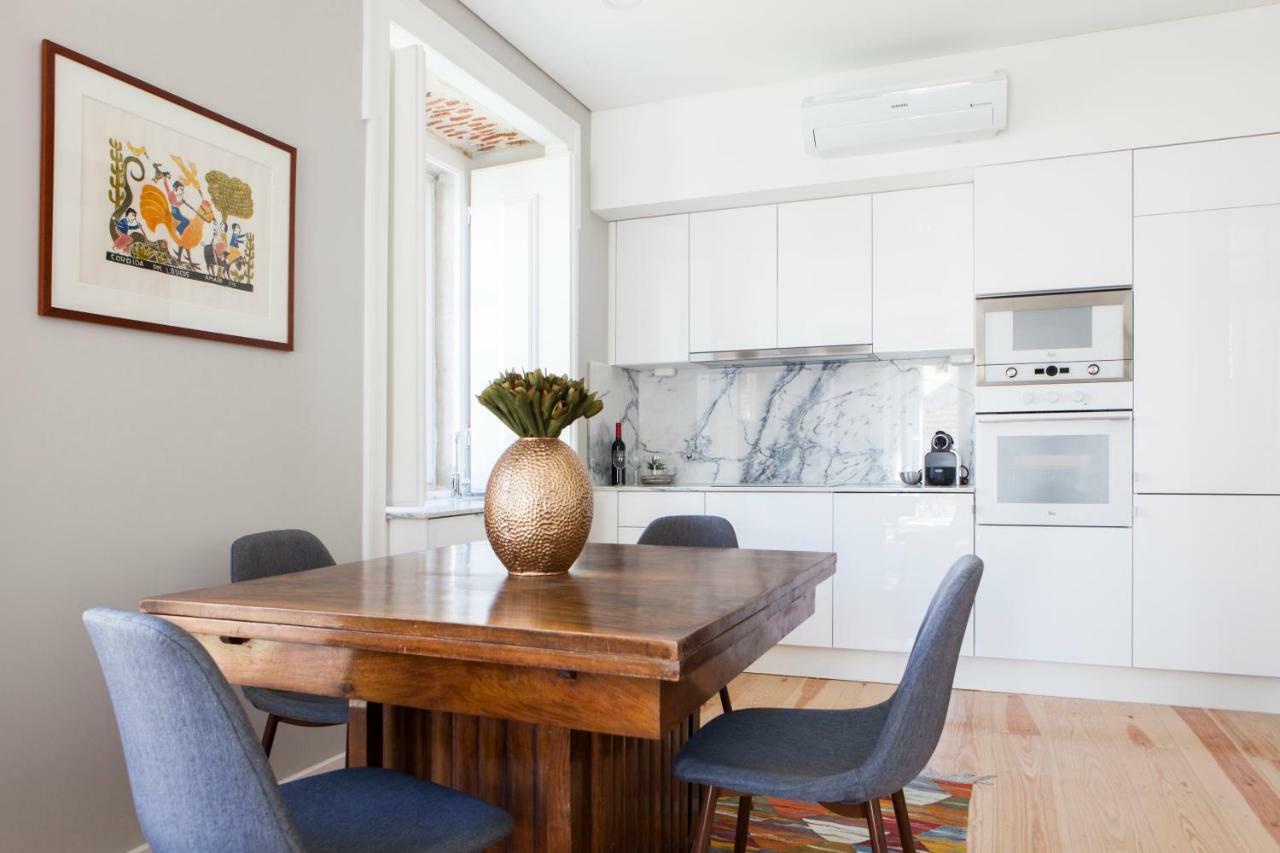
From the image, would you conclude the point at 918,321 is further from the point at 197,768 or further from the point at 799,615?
the point at 197,768

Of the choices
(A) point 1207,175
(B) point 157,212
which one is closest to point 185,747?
(B) point 157,212

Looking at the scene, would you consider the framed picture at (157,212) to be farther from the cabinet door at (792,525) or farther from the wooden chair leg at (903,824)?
the cabinet door at (792,525)

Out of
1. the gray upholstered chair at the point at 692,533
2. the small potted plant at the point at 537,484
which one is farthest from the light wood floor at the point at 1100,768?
the small potted plant at the point at 537,484

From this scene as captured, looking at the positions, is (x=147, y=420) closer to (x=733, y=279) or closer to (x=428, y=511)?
(x=428, y=511)

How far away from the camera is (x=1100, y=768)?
114 inches

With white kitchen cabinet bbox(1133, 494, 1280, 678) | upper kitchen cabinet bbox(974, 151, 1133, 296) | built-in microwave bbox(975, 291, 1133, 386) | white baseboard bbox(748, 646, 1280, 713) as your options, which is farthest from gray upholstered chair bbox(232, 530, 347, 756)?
white kitchen cabinet bbox(1133, 494, 1280, 678)

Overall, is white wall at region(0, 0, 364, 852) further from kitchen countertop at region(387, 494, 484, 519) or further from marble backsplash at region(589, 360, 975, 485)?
marble backsplash at region(589, 360, 975, 485)

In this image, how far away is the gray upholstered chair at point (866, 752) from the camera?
145 cm

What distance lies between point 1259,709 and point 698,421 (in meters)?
2.82

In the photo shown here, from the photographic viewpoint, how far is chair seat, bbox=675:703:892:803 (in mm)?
1469

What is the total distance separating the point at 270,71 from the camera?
2.62m

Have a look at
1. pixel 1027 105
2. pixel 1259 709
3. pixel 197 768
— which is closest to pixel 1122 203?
pixel 1027 105

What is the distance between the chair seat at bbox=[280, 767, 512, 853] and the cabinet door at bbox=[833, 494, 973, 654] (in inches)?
112

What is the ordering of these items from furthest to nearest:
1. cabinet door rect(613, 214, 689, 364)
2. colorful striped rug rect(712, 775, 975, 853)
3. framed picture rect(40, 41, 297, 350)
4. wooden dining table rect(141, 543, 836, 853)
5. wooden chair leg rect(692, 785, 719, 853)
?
cabinet door rect(613, 214, 689, 364), colorful striped rug rect(712, 775, 975, 853), framed picture rect(40, 41, 297, 350), wooden chair leg rect(692, 785, 719, 853), wooden dining table rect(141, 543, 836, 853)
